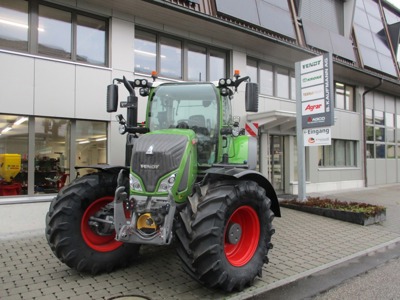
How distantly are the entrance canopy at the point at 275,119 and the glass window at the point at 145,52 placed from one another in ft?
11.9

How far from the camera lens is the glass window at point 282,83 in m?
12.6

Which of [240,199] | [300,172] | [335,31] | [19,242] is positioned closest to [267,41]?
[300,172]

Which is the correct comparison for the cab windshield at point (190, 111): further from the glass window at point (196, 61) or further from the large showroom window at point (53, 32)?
the glass window at point (196, 61)

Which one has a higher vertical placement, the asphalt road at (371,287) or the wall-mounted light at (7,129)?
the wall-mounted light at (7,129)

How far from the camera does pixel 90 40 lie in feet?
26.7

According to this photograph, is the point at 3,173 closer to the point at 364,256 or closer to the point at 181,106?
the point at 181,106

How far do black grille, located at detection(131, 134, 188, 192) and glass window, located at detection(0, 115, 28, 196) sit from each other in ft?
12.9

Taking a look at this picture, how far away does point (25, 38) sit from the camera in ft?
23.8

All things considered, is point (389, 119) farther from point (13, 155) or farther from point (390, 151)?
point (13, 155)

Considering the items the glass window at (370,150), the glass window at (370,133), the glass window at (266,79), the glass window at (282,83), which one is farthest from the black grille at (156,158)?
the glass window at (370,150)

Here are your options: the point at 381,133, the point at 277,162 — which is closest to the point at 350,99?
the point at 381,133

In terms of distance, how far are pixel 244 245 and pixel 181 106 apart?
2.17 metres

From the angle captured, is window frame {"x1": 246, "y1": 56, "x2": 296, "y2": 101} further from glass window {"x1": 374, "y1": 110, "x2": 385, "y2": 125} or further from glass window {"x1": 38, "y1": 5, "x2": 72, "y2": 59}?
glass window {"x1": 374, "y1": 110, "x2": 385, "y2": 125}

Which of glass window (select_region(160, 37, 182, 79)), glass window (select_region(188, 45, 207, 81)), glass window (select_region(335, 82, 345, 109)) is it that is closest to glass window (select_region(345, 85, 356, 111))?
glass window (select_region(335, 82, 345, 109))
